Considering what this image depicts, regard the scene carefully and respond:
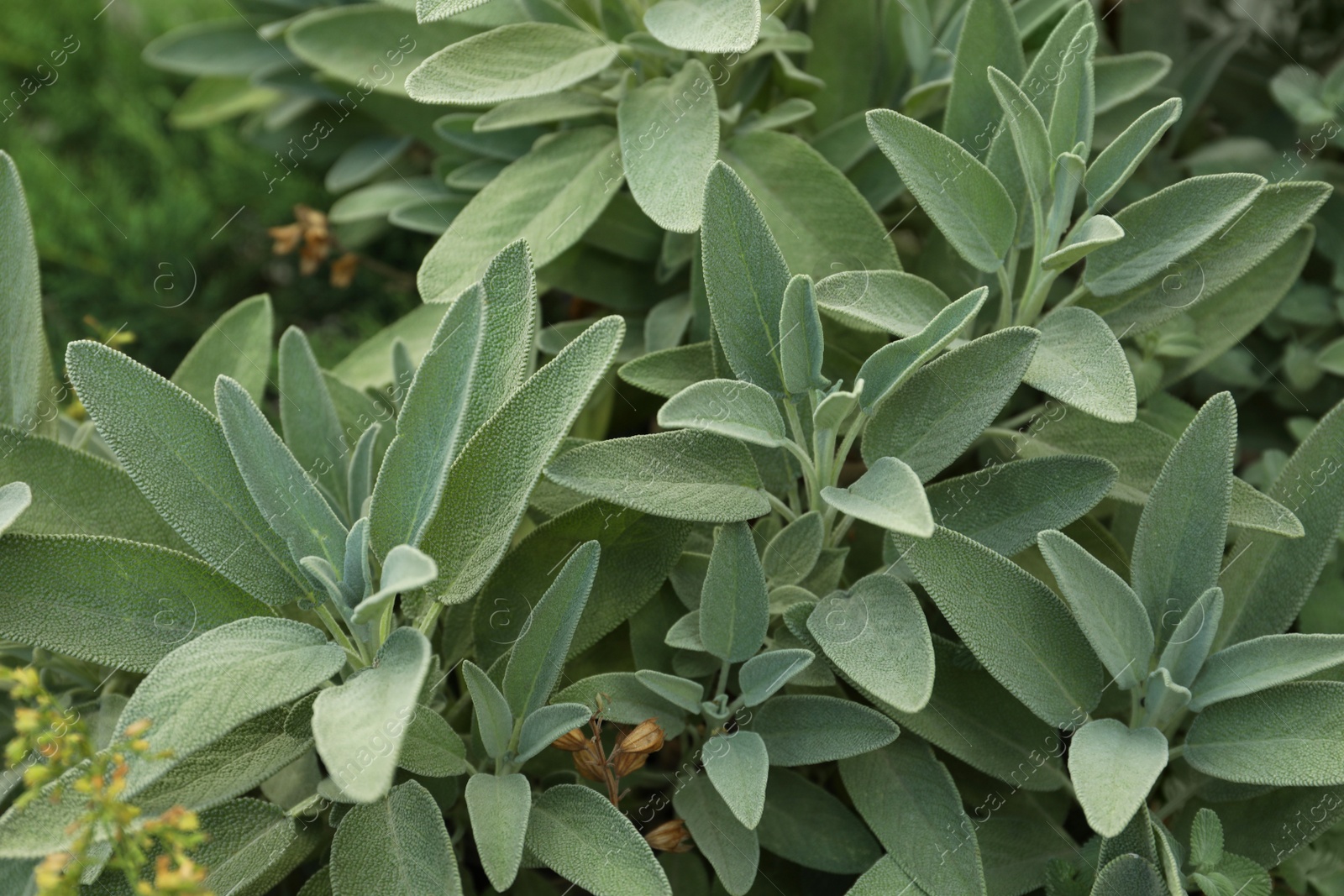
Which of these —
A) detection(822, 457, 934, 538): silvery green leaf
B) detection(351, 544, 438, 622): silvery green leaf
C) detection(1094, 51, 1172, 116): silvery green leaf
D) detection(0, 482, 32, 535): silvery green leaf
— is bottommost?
detection(1094, 51, 1172, 116): silvery green leaf

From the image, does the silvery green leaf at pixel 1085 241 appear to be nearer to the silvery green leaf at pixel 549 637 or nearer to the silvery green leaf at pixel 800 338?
the silvery green leaf at pixel 800 338

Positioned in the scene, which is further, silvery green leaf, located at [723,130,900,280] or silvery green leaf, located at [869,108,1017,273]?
silvery green leaf, located at [723,130,900,280]

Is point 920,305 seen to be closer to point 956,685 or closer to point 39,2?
point 956,685

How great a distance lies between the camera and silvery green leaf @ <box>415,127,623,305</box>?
2.24 feet

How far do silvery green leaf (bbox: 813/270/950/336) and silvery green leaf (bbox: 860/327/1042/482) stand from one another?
0.03 meters

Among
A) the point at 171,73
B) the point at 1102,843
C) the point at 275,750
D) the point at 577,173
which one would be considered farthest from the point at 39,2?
the point at 1102,843

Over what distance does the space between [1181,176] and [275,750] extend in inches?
31.2

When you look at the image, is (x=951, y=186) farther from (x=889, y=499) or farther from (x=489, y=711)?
(x=489, y=711)

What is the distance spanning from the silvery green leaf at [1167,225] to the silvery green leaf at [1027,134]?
5cm

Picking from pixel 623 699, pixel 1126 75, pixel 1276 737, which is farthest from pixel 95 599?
pixel 1126 75

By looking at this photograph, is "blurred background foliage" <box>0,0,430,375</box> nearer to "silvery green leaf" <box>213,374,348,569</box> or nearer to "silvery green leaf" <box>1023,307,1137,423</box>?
"silvery green leaf" <box>213,374,348,569</box>

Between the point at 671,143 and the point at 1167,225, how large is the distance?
29cm

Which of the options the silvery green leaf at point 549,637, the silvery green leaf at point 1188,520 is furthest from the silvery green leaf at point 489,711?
the silvery green leaf at point 1188,520

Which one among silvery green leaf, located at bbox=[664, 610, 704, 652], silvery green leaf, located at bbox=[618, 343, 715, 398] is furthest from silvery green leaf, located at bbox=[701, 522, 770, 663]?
silvery green leaf, located at bbox=[618, 343, 715, 398]
